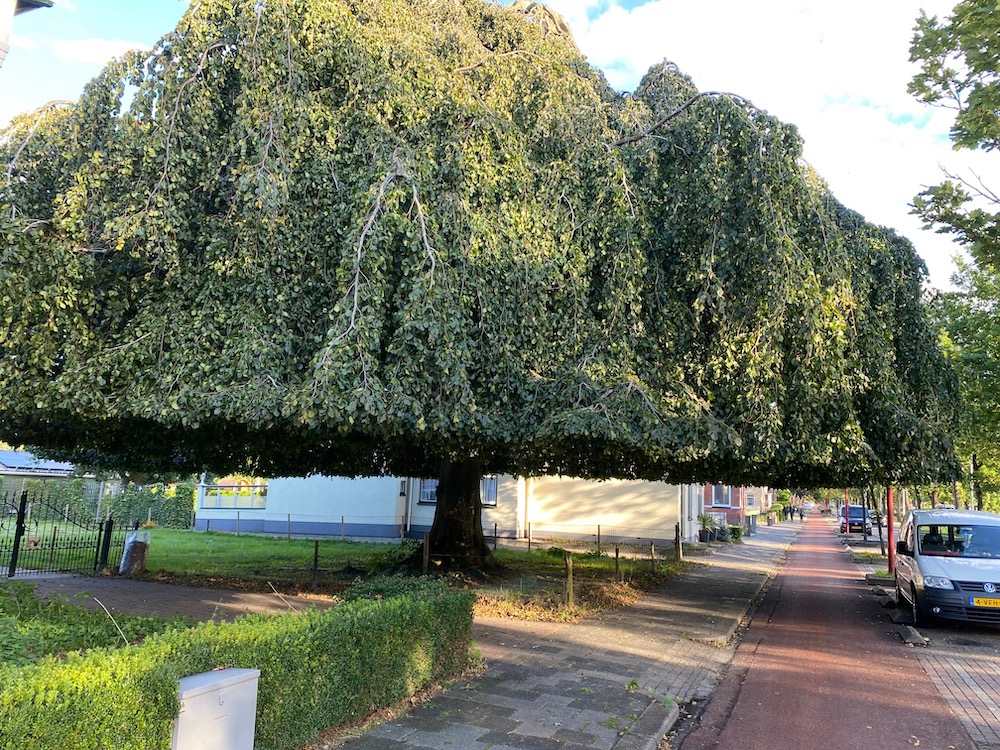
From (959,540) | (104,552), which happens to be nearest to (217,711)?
(959,540)

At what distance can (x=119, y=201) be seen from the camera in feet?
26.9

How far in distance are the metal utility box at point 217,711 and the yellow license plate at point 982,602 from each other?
1091 centimetres

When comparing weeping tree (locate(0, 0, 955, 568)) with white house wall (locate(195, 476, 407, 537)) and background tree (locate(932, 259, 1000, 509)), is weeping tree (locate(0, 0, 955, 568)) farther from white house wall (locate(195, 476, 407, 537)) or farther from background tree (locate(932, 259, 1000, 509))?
white house wall (locate(195, 476, 407, 537))

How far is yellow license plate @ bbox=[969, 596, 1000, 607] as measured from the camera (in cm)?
1045

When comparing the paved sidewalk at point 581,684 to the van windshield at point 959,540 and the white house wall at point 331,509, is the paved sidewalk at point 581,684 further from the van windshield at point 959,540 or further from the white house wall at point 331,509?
the white house wall at point 331,509

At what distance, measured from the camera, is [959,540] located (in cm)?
1191

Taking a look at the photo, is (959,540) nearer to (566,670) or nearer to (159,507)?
(566,670)

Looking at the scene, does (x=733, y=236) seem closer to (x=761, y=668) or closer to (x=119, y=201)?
(x=761, y=668)

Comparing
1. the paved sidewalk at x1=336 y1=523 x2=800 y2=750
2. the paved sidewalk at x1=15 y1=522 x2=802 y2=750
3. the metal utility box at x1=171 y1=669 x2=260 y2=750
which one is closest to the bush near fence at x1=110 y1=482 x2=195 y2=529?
the paved sidewalk at x1=15 y1=522 x2=802 y2=750

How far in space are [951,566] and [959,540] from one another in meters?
1.11

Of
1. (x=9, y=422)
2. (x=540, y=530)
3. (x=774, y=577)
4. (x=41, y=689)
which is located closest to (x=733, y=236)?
(x=41, y=689)

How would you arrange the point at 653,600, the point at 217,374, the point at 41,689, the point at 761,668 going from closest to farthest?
the point at 41,689 → the point at 217,374 → the point at 761,668 → the point at 653,600

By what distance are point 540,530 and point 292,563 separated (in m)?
11.4

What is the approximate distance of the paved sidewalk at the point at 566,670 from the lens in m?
5.33
